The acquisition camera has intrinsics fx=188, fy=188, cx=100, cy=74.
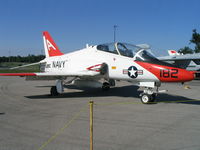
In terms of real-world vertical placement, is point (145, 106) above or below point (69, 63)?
below

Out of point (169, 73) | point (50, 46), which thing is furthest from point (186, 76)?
point (50, 46)

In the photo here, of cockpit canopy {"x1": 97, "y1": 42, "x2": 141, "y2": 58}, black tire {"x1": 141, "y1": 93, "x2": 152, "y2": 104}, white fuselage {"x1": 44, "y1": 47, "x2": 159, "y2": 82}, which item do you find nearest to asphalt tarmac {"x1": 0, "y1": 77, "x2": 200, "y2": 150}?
black tire {"x1": 141, "y1": 93, "x2": 152, "y2": 104}

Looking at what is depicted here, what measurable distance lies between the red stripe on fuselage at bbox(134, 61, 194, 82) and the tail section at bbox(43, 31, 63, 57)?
838 cm

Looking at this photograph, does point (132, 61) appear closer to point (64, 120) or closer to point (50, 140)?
point (64, 120)

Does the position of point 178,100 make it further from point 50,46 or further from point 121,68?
point 50,46

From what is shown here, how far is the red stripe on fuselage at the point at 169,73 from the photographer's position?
279 inches

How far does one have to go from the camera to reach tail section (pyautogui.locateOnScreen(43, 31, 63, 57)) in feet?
46.4

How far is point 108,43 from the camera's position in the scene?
368 inches

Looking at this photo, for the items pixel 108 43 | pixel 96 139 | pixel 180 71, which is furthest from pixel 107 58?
pixel 96 139

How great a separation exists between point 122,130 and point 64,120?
1863 millimetres

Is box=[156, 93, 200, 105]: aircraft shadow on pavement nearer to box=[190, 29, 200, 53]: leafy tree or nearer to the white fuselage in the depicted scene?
the white fuselage

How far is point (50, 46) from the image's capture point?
14320 millimetres

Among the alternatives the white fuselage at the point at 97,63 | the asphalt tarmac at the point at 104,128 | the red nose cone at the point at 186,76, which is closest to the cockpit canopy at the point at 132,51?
the white fuselage at the point at 97,63

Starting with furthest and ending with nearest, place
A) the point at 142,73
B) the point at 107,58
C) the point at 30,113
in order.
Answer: the point at 107,58 → the point at 142,73 → the point at 30,113
